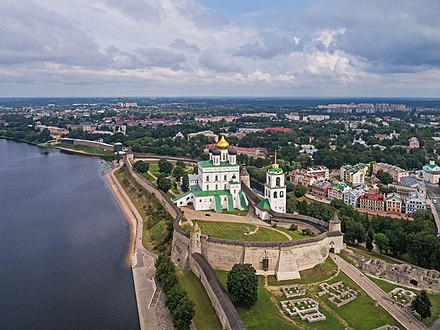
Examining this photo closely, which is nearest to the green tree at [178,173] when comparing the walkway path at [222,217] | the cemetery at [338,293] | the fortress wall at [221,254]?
the walkway path at [222,217]

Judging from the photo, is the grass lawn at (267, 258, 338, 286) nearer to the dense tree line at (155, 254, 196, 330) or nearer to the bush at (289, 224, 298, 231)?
the bush at (289, 224, 298, 231)

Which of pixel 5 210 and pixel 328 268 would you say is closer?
pixel 328 268

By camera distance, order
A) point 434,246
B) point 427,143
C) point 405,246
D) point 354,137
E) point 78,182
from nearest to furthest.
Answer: point 434,246
point 405,246
point 78,182
point 427,143
point 354,137

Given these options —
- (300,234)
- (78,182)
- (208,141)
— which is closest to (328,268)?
(300,234)

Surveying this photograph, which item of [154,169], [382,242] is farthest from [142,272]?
A: [154,169]

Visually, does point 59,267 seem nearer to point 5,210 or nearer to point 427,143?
point 5,210

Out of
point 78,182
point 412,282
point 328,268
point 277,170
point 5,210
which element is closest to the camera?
point 412,282

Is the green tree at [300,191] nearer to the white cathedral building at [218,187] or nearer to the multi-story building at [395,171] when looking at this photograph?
the multi-story building at [395,171]

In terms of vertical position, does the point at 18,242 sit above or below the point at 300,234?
below
